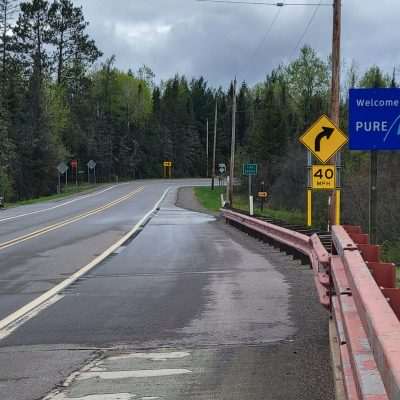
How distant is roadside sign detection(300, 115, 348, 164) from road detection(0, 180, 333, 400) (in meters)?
4.06

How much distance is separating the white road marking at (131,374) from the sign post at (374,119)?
212 inches

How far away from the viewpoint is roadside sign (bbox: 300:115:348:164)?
18.6 metres

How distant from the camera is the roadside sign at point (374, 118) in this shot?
34.5ft

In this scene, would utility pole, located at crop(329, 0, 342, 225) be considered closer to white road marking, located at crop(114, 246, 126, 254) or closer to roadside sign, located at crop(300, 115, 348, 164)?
roadside sign, located at crop(300, 115, 348, 164)

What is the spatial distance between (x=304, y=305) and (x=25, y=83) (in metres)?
82.3

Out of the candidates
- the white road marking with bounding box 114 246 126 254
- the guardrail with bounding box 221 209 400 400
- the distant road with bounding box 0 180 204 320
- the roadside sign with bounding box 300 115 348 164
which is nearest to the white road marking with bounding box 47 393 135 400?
the guardrail with bounding box 221 209 400 400

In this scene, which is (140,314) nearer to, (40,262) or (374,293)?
(374,293)

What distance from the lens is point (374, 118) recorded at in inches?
415

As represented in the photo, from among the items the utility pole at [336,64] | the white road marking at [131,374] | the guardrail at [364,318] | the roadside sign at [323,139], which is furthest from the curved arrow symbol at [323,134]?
the white road marking at [131,374]

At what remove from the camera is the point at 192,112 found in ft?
470

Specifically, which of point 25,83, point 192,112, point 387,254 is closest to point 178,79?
point 192,112

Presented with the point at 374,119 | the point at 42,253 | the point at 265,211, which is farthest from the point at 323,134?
the point at 265,211

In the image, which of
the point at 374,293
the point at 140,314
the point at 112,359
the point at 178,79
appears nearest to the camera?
the point at 374,293

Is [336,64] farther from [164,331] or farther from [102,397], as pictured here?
[102,397]
